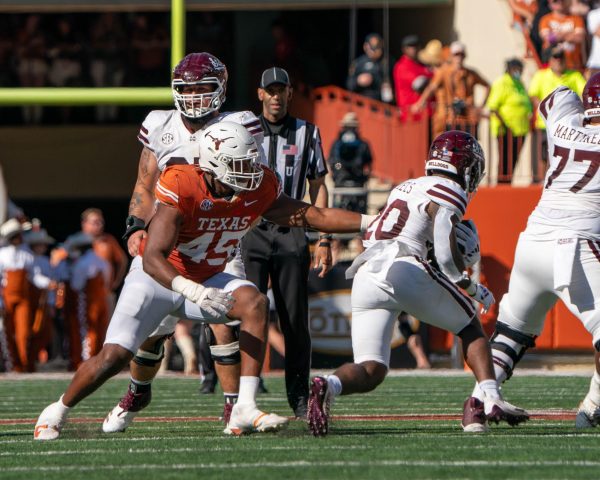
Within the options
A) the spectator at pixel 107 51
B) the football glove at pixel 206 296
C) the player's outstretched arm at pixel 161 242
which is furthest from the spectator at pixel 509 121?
the football glove at pixel 206 296

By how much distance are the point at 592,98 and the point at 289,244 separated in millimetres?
1822

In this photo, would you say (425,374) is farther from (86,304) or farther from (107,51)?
(107,51)

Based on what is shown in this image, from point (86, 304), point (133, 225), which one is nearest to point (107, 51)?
point (86, 304)

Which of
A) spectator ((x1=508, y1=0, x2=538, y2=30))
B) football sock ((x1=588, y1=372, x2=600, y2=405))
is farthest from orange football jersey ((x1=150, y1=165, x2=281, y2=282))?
spectator ((x1=508, y1=0, x2=538, y2=30))

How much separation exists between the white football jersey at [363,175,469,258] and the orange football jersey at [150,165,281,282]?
51 centimetres

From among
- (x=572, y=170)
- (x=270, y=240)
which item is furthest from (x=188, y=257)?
(x=572, y=170)

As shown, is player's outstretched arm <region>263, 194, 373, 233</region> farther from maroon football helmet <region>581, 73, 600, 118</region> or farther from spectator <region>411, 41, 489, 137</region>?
spectator <region>411, 41, 489, 137</region>

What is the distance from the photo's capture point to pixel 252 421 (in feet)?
19.9

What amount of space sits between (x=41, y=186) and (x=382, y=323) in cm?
1279

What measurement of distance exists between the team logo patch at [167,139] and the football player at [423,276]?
112 centimetres

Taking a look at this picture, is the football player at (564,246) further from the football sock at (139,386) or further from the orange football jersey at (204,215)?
the football sock at (139,386)

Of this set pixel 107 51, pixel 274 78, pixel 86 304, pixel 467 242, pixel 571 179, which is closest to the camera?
pixel 467 242

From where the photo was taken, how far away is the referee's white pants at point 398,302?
6293mm

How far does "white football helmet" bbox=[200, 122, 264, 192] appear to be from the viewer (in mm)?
6082
